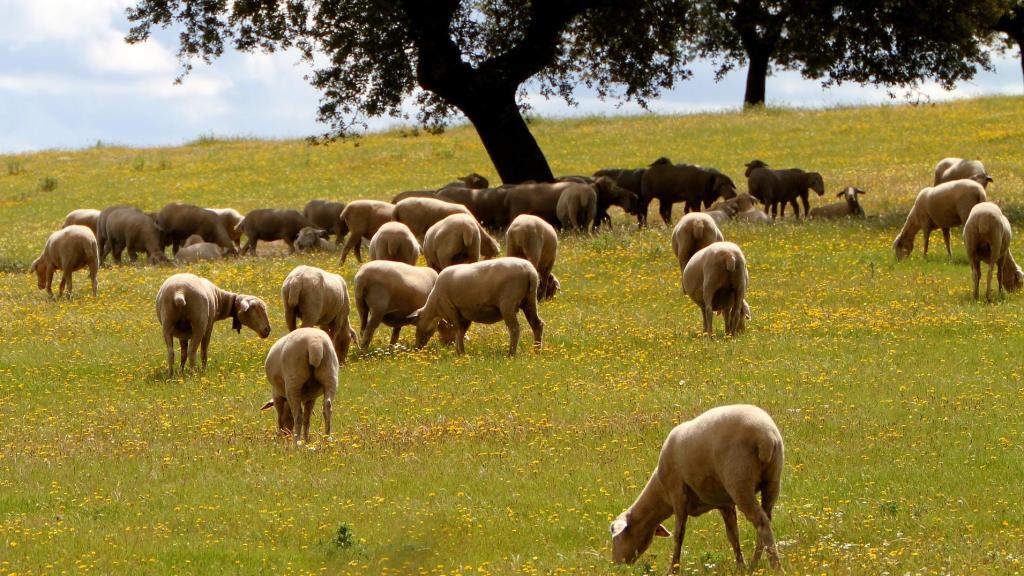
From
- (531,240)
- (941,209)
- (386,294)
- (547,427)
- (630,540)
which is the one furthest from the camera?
(941,209)

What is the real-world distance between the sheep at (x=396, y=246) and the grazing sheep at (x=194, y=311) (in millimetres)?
4291

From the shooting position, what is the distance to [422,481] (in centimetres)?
1264

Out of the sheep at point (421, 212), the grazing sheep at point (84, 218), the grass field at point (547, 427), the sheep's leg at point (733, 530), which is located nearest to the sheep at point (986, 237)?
the grass field at point (547, 427)

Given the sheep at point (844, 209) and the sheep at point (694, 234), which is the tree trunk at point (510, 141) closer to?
the sheep at point (844, 209)

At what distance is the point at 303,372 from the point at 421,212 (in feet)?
44.6

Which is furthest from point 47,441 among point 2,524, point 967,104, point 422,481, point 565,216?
point 967,104

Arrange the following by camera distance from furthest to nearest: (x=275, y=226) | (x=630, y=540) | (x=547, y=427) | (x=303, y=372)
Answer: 1. (x=275, y=226)
2. (x=547, y=427)
3. (x=303, y=372)
4. (x=630, y=540)

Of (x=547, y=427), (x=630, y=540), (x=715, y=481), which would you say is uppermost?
(x=715, y=481)

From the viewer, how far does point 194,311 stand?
18188 millimetres

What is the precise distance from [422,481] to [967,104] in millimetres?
47816

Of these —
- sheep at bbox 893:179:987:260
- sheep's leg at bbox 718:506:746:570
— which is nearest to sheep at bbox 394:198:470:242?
sheep at bbox 893:179:987:260

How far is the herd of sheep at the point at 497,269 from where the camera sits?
9.66 metres

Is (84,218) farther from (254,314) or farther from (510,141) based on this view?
(254,314)

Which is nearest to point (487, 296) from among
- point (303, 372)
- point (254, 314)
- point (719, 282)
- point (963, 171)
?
point (719, 282)
